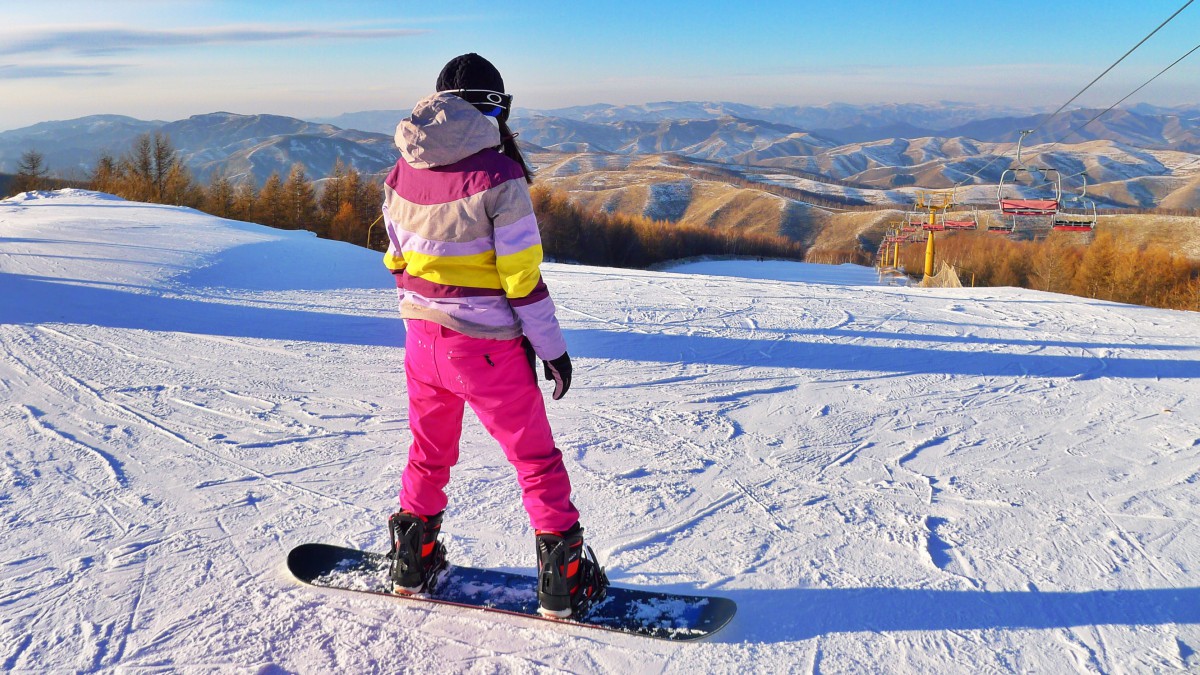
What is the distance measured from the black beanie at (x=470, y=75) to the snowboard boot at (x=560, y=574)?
141 cm

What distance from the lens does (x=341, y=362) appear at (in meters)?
5.59

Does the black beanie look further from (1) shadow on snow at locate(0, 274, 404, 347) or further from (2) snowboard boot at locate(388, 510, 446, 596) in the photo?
(1) shadow on snow at locate(0, 274, 404, 347)

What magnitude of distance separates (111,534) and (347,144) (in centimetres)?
20744

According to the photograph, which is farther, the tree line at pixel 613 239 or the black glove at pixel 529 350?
the tree line at pixel 613 239

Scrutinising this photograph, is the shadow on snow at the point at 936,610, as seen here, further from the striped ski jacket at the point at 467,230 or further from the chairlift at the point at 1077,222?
the chairlift at the point at 1077,222

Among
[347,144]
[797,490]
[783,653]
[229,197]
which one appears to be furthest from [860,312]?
[347,144]

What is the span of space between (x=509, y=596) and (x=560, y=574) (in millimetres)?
245

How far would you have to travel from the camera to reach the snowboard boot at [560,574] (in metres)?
2.35

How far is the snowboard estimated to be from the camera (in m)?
2.31

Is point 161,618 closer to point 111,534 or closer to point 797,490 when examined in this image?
point 111,534

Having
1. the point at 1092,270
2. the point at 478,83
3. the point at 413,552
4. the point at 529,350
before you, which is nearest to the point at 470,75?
the point at 478,83

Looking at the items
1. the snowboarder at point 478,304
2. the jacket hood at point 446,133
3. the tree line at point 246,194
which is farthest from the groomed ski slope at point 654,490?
the tree line at point 246,194

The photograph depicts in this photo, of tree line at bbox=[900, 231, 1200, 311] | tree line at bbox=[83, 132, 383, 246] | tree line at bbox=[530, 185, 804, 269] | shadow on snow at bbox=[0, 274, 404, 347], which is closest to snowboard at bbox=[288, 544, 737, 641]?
shadow on snow at bbox=[0, 274, 404, 347]

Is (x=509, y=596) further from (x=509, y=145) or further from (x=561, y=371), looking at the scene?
(x=509, y=145)
